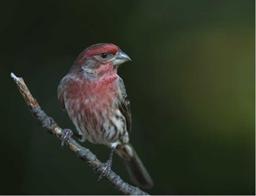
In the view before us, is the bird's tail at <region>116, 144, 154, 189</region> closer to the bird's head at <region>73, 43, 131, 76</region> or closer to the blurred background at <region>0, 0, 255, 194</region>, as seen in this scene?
the blurred background at <region>0, 0, 255, 194</region>

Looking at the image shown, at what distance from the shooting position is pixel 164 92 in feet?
19.5

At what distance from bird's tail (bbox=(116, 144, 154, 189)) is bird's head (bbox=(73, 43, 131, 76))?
1008 mm

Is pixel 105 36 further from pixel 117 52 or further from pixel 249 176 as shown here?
pixel 249 176

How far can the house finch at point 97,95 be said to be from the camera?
4.84m

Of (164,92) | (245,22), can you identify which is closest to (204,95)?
(164,92)

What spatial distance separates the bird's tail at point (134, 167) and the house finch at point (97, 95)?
0.35 m

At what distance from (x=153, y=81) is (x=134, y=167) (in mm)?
794

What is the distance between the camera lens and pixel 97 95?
5027 mm

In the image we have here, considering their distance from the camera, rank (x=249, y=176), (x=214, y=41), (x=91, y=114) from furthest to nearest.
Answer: (x=214, y=41), (x=249, y=176), (x=91, y=114)

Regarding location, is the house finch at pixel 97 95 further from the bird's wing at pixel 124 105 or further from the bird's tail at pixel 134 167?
the bird's tail at pixel 134 167

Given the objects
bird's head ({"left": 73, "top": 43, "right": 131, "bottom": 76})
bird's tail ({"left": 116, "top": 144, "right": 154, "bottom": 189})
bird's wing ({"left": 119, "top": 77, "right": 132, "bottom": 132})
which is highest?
bird's head ({"left": 73, "top": 43, "right": 131, "bottom": 76})

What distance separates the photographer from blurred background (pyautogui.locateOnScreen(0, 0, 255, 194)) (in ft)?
19.2

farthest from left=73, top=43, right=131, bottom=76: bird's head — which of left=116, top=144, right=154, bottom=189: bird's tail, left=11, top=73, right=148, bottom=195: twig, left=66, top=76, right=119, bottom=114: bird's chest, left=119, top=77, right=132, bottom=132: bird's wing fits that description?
left=11, top=73, right=148, bottom=195: twig

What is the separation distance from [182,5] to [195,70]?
2.28 feet
